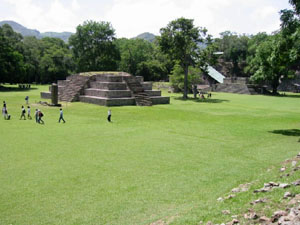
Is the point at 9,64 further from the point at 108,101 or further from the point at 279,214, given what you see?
the point at 279,214

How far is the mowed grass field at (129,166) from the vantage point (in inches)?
349

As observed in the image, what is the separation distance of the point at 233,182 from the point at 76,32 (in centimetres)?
6645

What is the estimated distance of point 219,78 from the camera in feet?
242

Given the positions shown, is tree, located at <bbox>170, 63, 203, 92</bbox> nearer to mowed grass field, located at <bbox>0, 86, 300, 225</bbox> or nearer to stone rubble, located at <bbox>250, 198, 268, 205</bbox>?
mowed grass field, located at <bbox>0, 86, 300, 225</bbox>

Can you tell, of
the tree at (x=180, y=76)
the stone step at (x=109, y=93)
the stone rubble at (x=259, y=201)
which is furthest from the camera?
the tree at (x=180, y=76)

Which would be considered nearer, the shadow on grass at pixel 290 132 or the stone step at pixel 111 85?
the shadow on grass at pixel 290 132

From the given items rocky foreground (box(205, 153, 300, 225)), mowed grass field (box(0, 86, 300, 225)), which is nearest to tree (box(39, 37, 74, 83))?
mowed grass field (box(0, 86, 300, 225))

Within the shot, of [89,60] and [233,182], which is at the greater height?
[89,60]

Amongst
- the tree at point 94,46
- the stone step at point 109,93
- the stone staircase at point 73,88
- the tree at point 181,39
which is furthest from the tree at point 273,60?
the tree at point 94,46

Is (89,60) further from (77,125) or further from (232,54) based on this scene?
(77,125)

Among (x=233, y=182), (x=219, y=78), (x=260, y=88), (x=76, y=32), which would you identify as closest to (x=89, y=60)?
(x=76, y=32)

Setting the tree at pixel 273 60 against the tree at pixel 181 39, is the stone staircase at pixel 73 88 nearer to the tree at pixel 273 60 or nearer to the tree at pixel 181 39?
the tree at pixel 181 39

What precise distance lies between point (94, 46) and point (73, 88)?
32868 mm

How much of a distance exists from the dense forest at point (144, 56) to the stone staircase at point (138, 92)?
8242 mm
